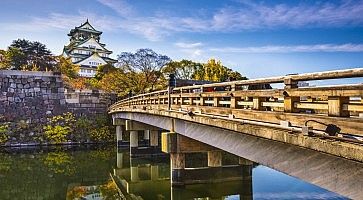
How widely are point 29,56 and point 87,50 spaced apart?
62.9 feet

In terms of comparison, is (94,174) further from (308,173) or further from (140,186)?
(308,173)

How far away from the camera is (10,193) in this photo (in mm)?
17641

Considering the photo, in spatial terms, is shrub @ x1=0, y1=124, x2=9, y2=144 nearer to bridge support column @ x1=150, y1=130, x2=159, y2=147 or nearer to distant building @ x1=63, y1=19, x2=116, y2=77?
bridge support column @ x1=150, y1=130, x2=159, y2=147

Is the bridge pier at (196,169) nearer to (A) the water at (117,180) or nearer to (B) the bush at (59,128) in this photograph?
(A) the water at (117,180)

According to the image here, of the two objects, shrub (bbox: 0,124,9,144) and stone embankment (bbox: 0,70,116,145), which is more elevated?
stone embankment (bbox: 0,70,116,145)

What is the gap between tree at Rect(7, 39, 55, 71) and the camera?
5412 cm

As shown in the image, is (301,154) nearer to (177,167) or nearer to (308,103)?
(308,103)

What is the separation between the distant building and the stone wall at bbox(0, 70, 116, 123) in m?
28.1

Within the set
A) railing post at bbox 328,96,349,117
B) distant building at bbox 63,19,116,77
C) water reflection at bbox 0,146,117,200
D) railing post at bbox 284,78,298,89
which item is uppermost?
distant building at bbox 63,19,116,77

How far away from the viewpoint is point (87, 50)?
243 feet

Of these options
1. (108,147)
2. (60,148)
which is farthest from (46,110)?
(108,147)

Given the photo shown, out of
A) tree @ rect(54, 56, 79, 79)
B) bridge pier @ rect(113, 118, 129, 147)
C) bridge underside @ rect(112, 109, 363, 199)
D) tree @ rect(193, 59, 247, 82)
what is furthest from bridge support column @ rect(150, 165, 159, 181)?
tree @ rect(54, 56, 79, 79)

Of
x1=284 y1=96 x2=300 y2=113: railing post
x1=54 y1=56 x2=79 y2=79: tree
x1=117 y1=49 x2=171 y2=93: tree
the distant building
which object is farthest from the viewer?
the distant building

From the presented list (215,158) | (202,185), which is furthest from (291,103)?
(202,185)
